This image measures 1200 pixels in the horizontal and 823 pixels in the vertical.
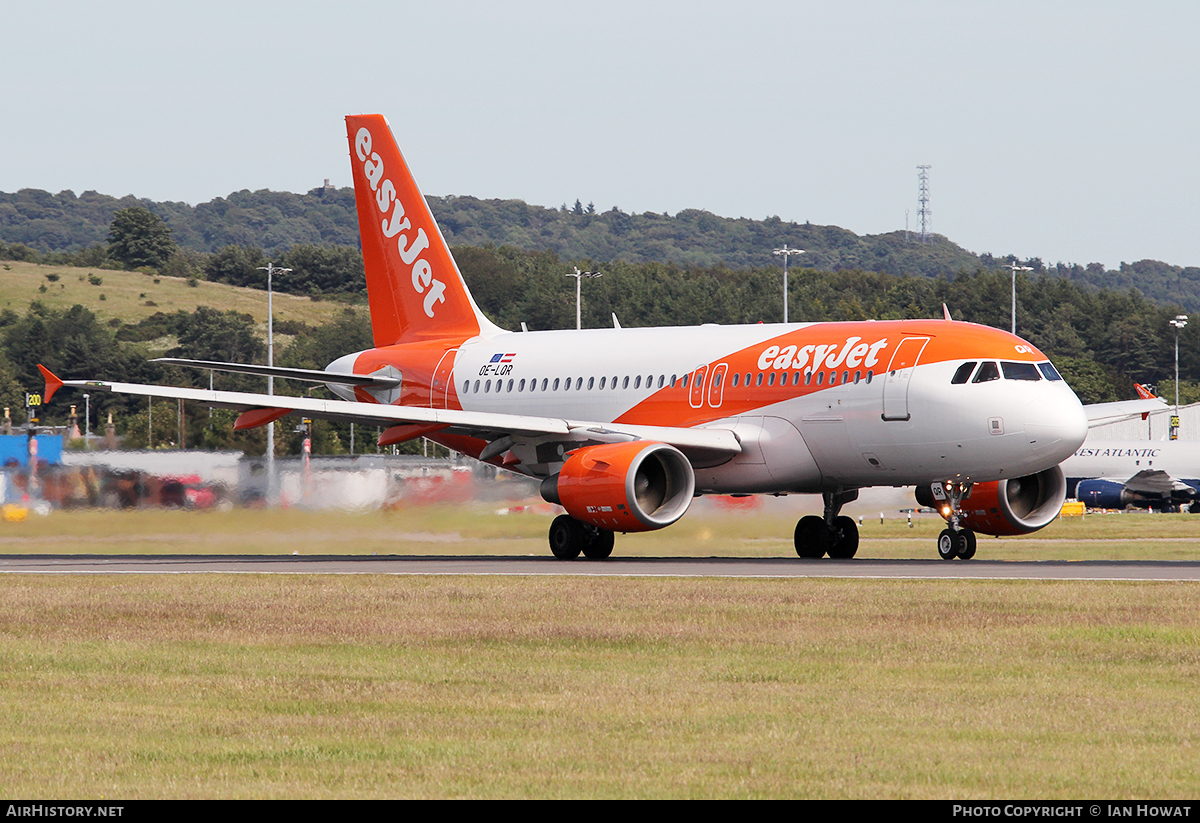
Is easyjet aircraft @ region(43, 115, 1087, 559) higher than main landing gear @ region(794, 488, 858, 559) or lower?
higher

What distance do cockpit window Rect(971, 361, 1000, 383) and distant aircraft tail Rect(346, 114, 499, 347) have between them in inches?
512

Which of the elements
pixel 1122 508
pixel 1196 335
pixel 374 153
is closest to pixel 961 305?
pixel 1196 335

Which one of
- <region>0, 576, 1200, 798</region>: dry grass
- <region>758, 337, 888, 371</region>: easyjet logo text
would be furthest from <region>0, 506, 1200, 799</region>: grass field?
<region>758, 337, 888, 371</region>: easyjet logo text

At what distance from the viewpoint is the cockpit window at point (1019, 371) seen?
89.8 feet

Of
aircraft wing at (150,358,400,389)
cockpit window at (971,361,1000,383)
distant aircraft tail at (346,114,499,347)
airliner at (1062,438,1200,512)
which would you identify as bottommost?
airliner at (1062,438,1200,512)

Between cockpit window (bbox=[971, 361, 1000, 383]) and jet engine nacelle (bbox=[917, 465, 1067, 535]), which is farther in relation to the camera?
jet engine nacelle (bbox=[917, 465, 1067, 535])

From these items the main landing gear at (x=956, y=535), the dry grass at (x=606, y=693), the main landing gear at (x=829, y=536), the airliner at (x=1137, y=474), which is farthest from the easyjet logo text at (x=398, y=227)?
the airliner at (x=1137, y=474)

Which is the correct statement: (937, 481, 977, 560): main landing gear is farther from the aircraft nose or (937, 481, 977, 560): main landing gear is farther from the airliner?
the airliner

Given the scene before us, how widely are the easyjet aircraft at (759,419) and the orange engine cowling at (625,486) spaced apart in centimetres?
3

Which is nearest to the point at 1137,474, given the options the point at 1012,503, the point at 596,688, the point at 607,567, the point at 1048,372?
the point at 1012,503

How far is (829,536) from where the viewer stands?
1212 inches

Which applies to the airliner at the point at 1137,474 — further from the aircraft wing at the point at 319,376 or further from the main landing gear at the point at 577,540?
the main landing gear at the point at 577,540

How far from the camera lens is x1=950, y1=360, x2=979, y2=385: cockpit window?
2739 cm

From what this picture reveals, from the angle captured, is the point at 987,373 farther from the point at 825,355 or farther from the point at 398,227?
the point at 398,227
